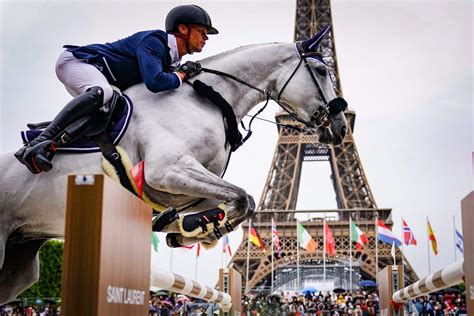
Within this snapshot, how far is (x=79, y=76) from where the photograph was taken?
3682 mm

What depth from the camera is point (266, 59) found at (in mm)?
4238

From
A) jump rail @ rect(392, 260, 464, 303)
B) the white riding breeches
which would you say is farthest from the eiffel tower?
the white riding breeches

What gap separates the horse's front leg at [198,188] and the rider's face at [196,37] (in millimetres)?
872

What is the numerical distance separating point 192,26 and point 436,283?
2383 mm

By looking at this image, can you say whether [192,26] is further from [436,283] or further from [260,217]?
[260,217]

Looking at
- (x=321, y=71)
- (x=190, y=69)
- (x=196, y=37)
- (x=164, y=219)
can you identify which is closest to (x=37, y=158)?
(x=164, y=219)

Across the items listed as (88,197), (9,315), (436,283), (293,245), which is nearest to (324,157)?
(293,245)

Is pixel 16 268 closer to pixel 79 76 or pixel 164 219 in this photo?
pixel 164 219

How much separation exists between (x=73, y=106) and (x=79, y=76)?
0.32 metres

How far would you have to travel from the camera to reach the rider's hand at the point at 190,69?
12.6 feet

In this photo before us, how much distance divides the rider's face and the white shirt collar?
98mm

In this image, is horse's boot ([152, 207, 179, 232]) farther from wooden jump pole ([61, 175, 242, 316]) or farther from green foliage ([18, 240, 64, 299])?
green foliage ([18, 240, 64, 299])

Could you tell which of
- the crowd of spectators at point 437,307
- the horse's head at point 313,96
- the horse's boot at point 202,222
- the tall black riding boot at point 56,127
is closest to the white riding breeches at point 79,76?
the tall black riding boot at point 56,127

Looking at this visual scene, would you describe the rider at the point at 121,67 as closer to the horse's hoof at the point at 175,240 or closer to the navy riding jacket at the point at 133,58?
the navy riding jacket at the point at 133,58
